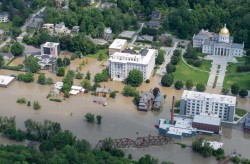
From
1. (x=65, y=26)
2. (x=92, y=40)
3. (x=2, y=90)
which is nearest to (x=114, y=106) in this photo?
(x=2, y=90)

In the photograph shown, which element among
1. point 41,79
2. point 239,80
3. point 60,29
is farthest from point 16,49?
point 239,80

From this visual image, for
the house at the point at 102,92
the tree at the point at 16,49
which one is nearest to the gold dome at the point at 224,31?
the house at the point at 102,92

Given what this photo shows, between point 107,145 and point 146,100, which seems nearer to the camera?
point 107,145

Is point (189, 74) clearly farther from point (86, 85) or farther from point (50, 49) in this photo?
point (50, 49)

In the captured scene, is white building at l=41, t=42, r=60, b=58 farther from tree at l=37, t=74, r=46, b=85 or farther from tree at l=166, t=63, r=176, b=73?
tree at l=166, t=63, r=176, b=73

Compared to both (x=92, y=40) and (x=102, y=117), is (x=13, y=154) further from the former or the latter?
(x=92, y=40)
